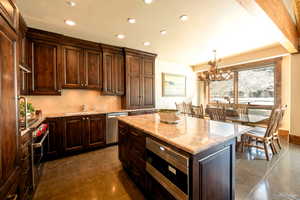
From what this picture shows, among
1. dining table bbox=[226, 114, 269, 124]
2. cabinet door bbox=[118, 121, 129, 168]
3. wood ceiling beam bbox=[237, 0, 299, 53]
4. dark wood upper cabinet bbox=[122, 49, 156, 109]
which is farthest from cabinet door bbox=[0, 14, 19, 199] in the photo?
dining table bbox=[226, 114, 269, 124]

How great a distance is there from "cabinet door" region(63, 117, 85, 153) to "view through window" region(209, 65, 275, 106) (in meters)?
5.44

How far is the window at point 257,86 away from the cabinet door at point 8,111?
596cm

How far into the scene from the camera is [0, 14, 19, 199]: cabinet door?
2.53 feet

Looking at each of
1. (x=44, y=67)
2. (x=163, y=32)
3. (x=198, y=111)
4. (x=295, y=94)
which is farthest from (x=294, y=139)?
(x=44, y=67)

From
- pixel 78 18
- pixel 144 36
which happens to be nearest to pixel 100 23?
pixel 78 18

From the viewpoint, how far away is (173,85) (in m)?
5.40

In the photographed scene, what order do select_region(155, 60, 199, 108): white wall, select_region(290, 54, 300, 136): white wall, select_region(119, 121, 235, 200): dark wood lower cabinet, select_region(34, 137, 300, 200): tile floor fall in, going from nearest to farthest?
select_region(119, 121, 235, 200): dark wood lower cabinet
select_region(34, 137, 300, 200): tile floor
select_region(290, 54, 300, 136): white wall
select_region(155, 60, 199, 108): white wall

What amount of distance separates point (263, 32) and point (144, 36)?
270 cm

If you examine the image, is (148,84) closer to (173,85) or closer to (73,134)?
(173,85)

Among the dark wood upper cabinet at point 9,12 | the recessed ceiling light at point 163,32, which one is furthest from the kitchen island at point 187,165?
the recessed ceiling light at point 163,32

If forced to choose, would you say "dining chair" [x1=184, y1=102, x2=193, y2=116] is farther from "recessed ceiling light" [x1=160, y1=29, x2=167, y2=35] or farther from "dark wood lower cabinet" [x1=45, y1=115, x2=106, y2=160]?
"dark wood lower cabinet" [x1=45, y1=115, x2=106, y2=160]

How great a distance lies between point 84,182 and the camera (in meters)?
1.94

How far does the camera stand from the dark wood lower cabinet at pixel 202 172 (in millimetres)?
983

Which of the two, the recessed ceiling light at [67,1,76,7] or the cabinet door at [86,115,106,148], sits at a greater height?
the recessed ceiling light at [67,1,76,7]
